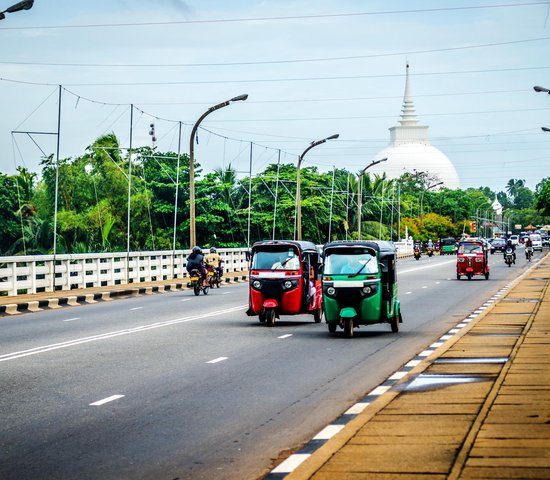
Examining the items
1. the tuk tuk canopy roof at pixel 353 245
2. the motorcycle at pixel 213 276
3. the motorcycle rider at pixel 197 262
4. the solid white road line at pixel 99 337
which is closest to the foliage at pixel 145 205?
the motorcycle at pixel 213 276

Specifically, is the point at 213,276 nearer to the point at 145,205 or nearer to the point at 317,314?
the point at 317,314

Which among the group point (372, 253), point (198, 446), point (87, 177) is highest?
point (87, 177)

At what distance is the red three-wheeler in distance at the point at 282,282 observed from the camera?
76.3 ft

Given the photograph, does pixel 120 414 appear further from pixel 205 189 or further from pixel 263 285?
pixel 205 189

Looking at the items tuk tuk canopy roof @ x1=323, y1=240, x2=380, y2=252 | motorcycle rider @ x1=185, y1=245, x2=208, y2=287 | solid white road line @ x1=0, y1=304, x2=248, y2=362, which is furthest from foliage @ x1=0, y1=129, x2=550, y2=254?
tuk tuk canopy roof @ x1=323, y1=240, x2=380, y2=252

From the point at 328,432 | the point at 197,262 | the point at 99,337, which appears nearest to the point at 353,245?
the point at 99,337

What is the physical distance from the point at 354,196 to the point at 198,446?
333 feet

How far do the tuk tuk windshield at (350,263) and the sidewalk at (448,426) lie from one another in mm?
3477

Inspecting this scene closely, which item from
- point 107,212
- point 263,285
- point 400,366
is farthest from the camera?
point 107,212

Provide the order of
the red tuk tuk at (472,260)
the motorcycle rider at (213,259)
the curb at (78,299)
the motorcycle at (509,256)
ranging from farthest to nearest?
the motorcycle at (509,256), the red tuk tuk at (472,260), the motorcycle rider at (213,259), the curb at (78,299)

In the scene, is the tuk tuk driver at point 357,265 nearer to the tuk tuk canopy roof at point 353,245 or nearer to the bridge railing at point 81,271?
the tuk tuk canopy roof at point 353,245

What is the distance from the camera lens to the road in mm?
8898

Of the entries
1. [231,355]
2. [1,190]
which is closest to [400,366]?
[231,355]

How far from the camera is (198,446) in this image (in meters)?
9.36
